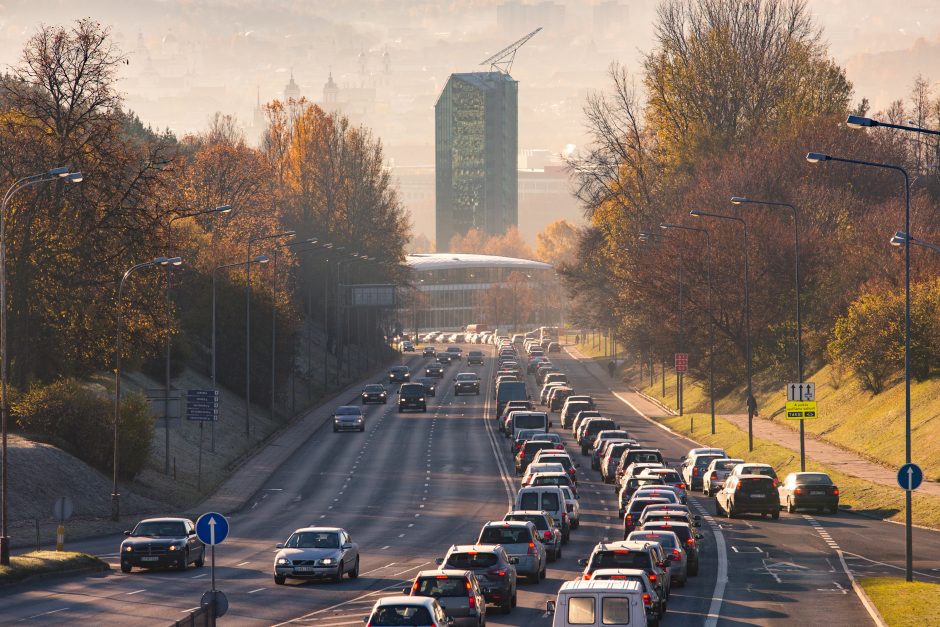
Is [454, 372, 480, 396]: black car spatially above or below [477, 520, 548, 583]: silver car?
below

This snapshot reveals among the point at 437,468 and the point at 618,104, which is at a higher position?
the point at 618,104

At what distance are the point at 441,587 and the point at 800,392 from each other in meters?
35.3

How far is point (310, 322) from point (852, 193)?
6428cm

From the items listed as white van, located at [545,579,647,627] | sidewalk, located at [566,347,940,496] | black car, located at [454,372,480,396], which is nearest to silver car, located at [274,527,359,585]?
white van, located at [545,579,647,627]

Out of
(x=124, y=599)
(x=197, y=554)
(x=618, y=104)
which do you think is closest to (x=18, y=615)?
(x=124, y=599)

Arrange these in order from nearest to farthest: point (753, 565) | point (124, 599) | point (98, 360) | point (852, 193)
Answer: point (124, 599) → point (753, 565) → point (98, 360) → point (852, 193)

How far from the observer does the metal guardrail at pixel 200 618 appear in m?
21.2

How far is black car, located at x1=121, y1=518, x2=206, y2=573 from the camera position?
133 ft

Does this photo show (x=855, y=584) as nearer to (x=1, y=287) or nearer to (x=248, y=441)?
(x=1, y=287)

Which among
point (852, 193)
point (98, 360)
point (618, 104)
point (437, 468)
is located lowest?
point (437, 468)

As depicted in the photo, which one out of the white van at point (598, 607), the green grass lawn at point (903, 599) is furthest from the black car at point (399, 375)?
the white van at point (598, 607)

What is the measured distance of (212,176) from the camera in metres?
120

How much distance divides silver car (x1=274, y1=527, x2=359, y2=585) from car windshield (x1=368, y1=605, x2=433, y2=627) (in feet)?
41.4

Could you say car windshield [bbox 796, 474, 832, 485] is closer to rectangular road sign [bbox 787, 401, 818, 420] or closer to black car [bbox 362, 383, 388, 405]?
rectangular road sign [bbox 787, 401, 818, 420]
